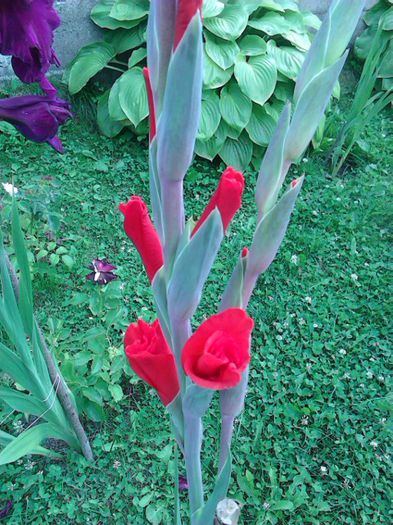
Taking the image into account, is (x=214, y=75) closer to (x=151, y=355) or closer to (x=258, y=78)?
(x=258, y=78)

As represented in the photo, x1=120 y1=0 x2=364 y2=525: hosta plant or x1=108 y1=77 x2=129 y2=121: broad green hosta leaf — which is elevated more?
x1=120 y1=0 x2=364 y2=525: hosta plant

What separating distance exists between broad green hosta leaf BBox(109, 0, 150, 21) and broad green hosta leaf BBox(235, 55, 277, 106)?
615mm

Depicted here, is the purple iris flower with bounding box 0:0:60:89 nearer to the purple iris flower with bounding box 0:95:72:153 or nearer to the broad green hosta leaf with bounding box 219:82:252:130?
the purple iris flower with bounding box 0:95:72:153

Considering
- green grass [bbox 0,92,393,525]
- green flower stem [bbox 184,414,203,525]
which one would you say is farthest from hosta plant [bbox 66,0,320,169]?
green flower stem [bbox 184,414,203,525]

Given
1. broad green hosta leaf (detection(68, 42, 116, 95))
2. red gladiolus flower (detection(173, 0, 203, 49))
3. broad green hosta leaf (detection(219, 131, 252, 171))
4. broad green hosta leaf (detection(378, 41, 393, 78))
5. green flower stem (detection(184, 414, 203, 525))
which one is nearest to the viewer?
red gladiolus flower (detection(173, 0, 203, 49))

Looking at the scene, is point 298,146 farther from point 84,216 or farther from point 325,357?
point 84,216

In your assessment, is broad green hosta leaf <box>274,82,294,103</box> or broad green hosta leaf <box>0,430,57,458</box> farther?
broad green hosta leaf <box>274,82,294,103</box>

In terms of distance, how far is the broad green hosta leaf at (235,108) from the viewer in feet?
8.55

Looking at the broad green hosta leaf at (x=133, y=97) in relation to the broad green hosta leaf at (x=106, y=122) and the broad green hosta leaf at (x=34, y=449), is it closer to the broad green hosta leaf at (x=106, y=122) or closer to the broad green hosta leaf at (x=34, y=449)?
the broad green hosta leaf at (x=106, y=122)

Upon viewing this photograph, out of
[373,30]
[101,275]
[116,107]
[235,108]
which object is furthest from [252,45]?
[101,275]

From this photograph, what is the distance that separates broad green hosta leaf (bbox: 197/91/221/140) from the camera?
2539mm

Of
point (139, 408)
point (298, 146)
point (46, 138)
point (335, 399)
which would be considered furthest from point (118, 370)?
point (298, 146)

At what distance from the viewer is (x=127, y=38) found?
2.81m

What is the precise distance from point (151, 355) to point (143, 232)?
0.17 meters
